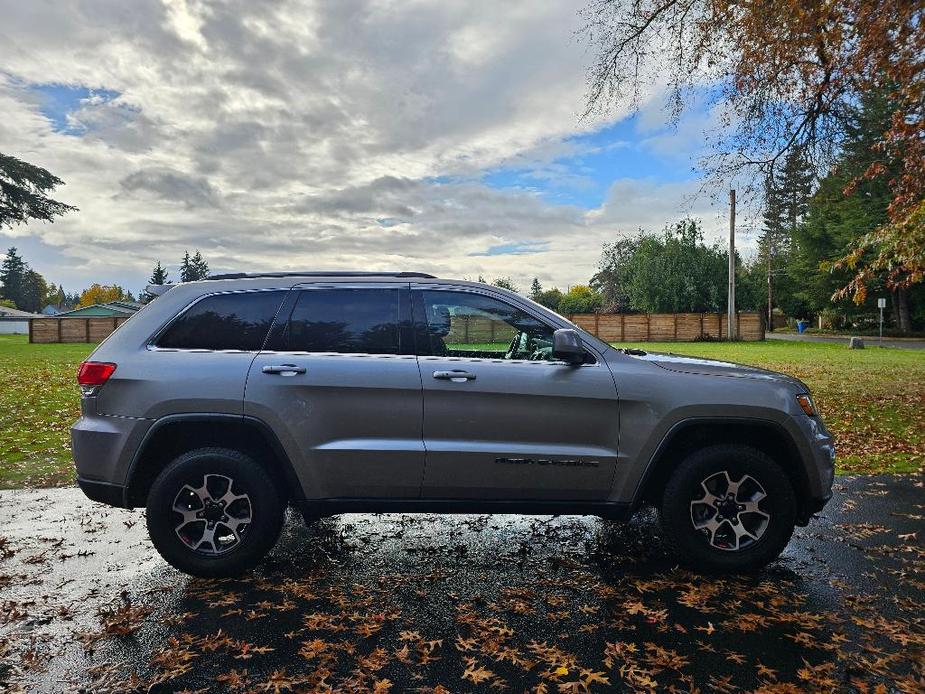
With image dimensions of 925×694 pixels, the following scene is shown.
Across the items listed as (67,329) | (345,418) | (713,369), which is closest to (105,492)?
(345,418)

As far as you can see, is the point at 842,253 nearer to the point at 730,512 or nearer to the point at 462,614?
the point at 730,512

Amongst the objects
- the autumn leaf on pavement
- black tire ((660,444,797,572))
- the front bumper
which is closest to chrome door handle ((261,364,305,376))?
the autumn leaf on pavement

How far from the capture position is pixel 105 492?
384cm

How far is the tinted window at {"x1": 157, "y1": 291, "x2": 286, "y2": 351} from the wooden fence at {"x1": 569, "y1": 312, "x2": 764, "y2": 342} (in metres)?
38.4

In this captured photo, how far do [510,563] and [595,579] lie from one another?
23.9 inches

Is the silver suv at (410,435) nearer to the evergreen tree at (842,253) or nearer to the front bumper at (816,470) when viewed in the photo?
the front bumper at (816,470)

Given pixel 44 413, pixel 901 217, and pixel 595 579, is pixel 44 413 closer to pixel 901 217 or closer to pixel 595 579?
pixel 595 579

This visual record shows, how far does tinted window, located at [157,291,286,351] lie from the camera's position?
3.99m

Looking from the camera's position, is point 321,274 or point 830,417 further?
point 830,417

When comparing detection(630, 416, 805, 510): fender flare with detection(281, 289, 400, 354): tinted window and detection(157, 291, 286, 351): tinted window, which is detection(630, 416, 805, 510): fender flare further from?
detection(157, 291, 286, 351): tinted window

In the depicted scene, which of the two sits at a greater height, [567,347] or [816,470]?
[567,347]

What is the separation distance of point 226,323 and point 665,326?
41.1 meters

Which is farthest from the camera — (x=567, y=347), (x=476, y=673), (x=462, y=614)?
(x=567, y=347)

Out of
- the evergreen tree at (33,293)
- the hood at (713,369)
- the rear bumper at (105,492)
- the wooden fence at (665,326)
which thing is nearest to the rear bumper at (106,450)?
the rear bumper at (105,492)
